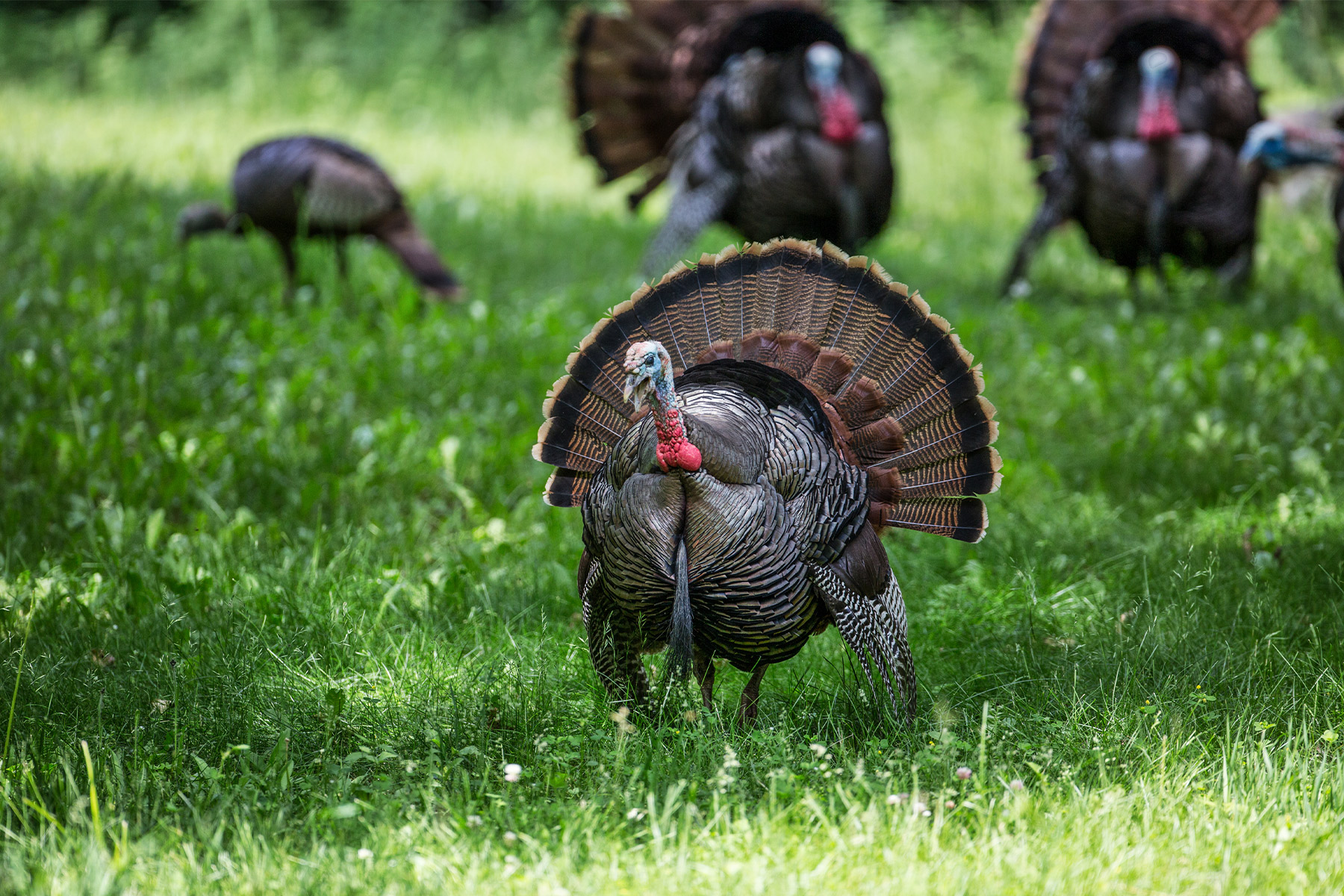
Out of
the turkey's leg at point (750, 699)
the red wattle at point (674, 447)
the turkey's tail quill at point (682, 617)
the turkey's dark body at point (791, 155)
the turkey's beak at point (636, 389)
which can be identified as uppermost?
the turkey's dark body at point (791, 155)

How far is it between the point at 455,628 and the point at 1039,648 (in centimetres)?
167

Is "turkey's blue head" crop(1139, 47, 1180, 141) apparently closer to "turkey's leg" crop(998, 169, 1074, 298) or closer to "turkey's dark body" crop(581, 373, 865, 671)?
"turkey's leg" crop(998, 169, 1074, 298)

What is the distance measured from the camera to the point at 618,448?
9.55 ft

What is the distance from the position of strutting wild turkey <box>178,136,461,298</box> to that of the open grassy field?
24 cm

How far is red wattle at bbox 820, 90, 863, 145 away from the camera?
6.48m

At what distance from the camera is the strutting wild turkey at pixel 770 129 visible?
6.55 metres

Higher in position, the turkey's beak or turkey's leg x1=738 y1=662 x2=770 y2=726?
the turkey's beak

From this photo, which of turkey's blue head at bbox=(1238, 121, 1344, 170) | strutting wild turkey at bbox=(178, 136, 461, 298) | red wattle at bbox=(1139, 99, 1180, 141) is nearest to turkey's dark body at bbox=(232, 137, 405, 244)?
strutting wild turkey at bbox=(178, 136, 461, 298)

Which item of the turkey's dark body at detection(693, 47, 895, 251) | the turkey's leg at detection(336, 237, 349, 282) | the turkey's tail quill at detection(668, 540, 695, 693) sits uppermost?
the turkey's dark body at detection(693, 47, 895, 251)

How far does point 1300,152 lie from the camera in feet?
18.2

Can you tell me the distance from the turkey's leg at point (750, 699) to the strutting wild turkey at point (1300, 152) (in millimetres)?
3511

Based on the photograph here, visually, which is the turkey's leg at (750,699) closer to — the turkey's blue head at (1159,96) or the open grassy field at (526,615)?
the open grassy field at (526,615)

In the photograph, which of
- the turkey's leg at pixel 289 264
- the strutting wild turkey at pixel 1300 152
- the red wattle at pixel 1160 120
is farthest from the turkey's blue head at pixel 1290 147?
the turkey's leg at pixel 289 264

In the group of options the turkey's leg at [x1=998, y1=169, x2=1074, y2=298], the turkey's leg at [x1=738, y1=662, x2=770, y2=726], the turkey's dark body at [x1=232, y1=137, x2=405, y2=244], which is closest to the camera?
the turkey's leg at [x1=738, y1=662, x2=770, y2=726]
